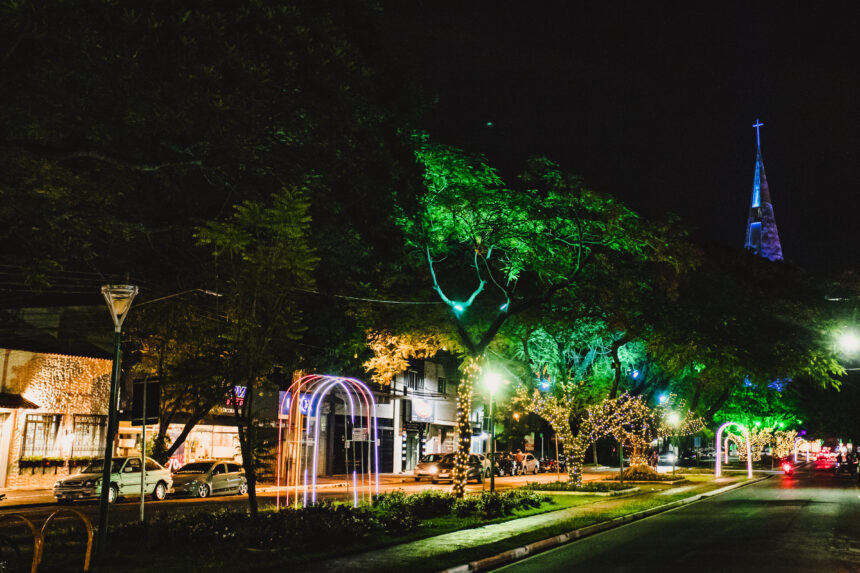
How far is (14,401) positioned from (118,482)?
590 centimetres

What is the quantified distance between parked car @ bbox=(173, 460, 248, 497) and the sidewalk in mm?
13792

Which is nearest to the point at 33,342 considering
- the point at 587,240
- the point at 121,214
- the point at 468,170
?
the point at 121,214

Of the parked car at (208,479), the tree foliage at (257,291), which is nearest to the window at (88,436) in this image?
the parked car at (208,479)

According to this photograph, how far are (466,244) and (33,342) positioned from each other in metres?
18.9

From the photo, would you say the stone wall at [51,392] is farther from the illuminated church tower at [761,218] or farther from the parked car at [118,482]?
the illuminated church tower at [761,218]

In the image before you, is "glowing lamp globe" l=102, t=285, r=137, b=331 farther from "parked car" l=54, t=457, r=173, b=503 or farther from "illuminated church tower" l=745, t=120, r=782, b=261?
"illuminated church tower" l=745, t=120, r=782, b=261

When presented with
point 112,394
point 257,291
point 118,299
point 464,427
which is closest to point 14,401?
point 464,427

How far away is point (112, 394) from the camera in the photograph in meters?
11.6

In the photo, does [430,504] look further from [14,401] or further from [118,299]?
[14,401]

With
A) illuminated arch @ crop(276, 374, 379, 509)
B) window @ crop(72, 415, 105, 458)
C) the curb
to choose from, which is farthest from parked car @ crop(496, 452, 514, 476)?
window @ crop(72, 415, 105, 458)

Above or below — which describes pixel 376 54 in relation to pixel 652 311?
above

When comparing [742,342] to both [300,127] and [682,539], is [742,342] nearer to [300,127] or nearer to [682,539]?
[682,539]

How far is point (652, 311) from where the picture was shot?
102ft

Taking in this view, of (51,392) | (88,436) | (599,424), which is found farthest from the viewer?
(88,436)
